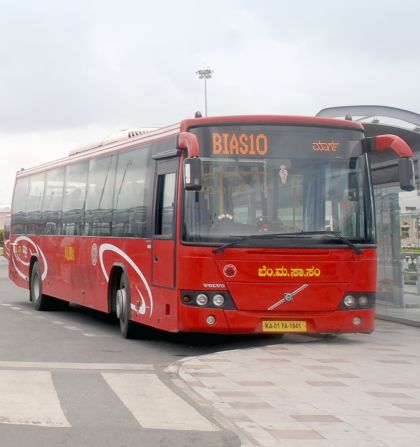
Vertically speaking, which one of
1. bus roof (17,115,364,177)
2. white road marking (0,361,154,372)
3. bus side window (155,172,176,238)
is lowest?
white road marking (0,361,154,372)

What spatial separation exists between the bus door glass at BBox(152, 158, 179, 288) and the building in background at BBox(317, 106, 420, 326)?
3.91 metres

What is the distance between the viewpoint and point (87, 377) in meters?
9.88

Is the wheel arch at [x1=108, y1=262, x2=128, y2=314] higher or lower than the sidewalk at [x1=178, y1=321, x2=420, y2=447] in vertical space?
higher

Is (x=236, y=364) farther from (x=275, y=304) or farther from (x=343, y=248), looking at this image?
(x=343, y=248)

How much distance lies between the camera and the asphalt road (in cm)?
682

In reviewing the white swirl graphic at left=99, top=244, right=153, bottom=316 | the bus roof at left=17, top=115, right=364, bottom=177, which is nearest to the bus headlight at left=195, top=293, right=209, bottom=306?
the white swirl graphic at left=99, top=244, right=153, bottom=316

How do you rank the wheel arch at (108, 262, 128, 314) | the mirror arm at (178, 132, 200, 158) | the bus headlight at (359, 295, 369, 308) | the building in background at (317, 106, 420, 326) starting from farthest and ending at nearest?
the building in background at (317, 106, 420, 326), the wheel arch at (108, 262, 128, 314), the bus headlight at (359, 295, 369, 308), the mirror arm at (178, 132, 200, 158)

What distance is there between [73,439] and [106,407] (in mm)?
1332

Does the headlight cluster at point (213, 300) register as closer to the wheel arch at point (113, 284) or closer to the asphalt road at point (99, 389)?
the asphalt road at point (99, 389)

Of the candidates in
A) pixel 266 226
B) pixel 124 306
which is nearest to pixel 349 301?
pixel 266 226

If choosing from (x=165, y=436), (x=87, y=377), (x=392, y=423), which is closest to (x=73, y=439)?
(x=165, y=436)

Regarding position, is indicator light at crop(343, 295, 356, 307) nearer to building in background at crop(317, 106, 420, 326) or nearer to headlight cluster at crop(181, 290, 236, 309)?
headlight cluster at crop(181, 290, 236, 309)

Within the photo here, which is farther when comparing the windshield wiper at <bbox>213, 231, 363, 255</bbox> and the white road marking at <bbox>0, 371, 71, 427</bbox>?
the windshield wiper at <bbox>213, 231, 363, 255</bbox>

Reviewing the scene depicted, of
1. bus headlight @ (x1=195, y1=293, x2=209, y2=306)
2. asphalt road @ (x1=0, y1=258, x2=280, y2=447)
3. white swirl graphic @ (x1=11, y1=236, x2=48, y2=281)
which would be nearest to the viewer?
asphalt road @ (x1=0, y1=258, x2=280, y2=447)
